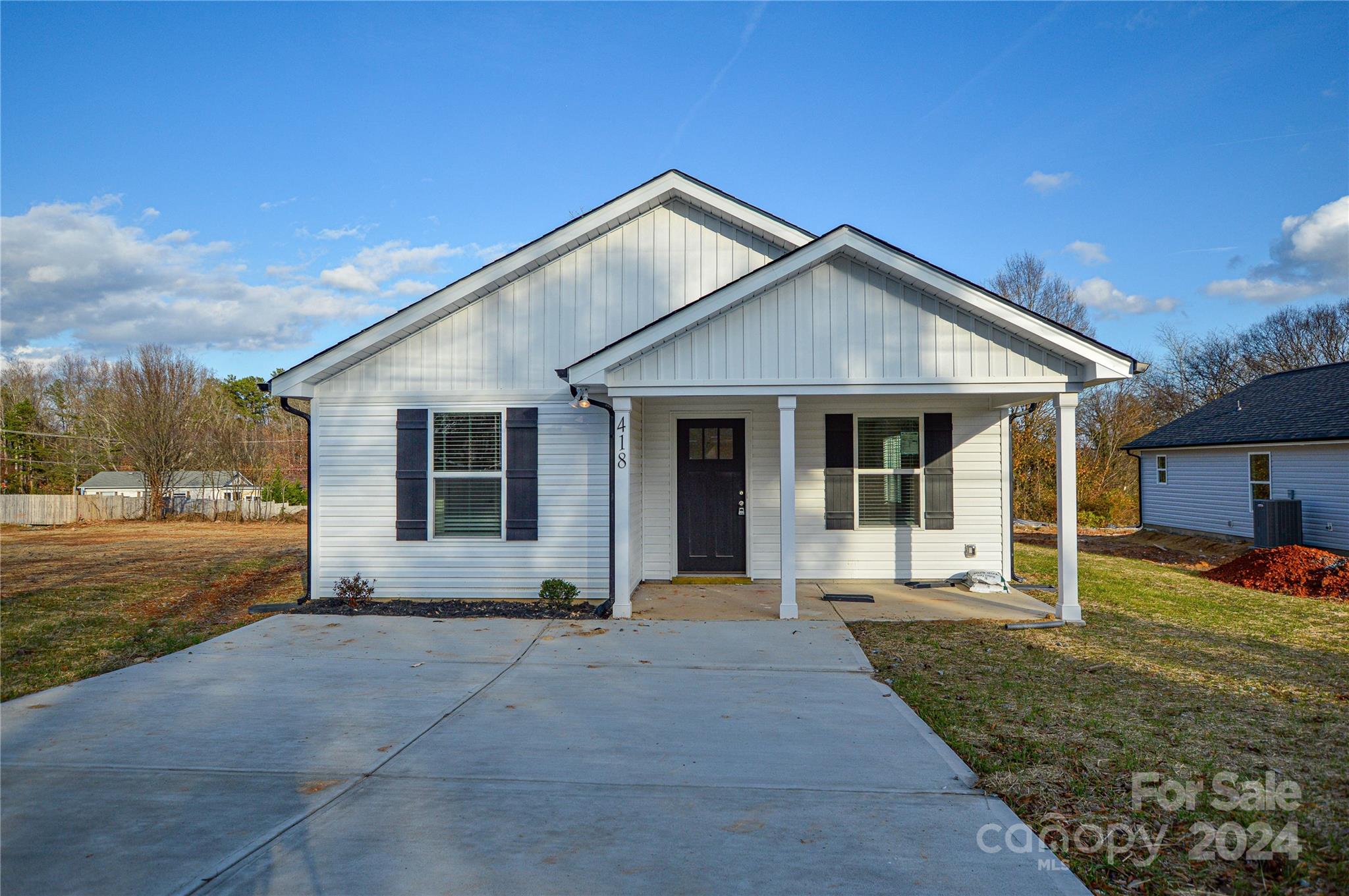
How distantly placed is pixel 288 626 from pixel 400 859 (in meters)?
5.66

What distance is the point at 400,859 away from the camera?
3109 mm

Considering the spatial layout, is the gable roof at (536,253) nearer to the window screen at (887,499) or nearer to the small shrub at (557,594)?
the window screen at (887,499)

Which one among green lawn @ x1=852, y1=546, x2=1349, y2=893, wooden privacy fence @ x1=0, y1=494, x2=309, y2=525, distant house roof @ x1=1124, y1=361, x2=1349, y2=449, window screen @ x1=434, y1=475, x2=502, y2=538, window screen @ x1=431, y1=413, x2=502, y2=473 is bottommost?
green lawn @ x1=852, y1=546, x2=1349, y2=893

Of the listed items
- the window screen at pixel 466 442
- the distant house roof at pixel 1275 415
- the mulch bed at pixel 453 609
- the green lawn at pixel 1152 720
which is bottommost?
the green lawn at pixel 1152 720

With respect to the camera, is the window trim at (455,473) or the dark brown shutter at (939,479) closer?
the window trim at (455,473)

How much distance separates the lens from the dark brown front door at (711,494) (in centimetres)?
1040

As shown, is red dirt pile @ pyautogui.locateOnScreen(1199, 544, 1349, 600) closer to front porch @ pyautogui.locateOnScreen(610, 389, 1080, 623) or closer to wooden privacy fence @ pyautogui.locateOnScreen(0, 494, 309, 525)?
front porch @ pyautogui.locateOnScreen(610, 389, 1080, 623)

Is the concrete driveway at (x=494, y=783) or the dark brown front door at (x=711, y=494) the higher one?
the dark brown front door at (x=711, y=494)

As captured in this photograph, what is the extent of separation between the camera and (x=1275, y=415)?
16781mm

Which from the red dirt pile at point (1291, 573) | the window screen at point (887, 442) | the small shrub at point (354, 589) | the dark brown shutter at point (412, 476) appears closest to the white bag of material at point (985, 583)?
the window screen at point (887, 442)

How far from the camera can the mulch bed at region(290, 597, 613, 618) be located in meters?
8.45

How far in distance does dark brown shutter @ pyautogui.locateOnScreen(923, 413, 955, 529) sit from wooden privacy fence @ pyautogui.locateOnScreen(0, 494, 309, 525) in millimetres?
24385

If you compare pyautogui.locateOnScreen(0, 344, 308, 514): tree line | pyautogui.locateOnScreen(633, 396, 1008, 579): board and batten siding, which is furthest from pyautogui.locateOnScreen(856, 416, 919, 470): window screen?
pyautogui.locateOnScreen(0, 344, 308, 514): tree line

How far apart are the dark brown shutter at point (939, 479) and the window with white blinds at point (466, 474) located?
578cm
